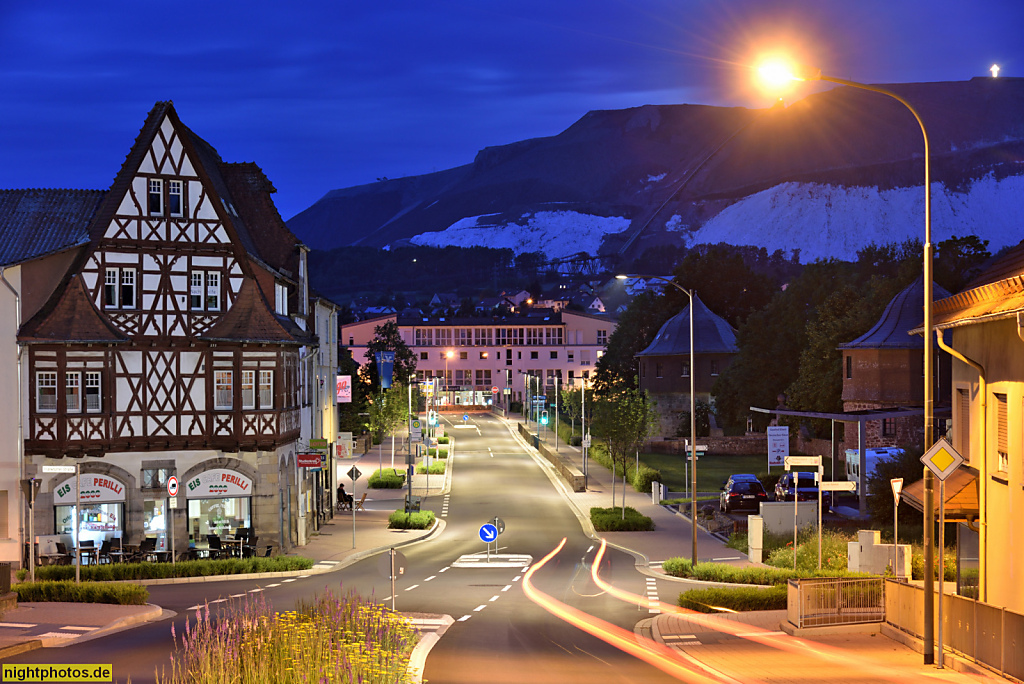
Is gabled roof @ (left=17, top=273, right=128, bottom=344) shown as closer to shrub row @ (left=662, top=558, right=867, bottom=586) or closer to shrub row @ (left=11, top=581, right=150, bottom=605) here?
shrub row @ (left=11, top=581, right=150, bottom=605)

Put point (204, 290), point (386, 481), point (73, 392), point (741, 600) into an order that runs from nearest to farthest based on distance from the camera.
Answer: point (741, 600)
point (73, 392)
point (204, 290)
point (386, 481)

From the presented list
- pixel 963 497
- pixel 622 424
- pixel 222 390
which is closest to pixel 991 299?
pixel 963 497

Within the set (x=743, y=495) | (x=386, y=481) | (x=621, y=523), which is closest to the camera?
(x=621, y=523)

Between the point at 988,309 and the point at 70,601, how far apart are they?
22.6 metres

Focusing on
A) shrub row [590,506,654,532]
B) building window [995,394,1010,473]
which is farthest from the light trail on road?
shrub row [590,506,654,532]

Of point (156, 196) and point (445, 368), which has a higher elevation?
point (156, 196)

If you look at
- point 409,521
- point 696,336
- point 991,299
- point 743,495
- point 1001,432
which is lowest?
point 409,521

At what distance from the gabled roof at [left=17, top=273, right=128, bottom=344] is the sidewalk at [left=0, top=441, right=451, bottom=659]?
905cm

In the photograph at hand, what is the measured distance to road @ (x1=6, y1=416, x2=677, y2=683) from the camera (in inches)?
729

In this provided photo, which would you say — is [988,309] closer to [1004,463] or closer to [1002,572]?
[1004,463]

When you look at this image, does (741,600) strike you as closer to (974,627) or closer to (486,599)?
(486,599)

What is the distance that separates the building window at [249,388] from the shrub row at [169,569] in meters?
5.98

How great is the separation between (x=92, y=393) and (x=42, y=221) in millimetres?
6745

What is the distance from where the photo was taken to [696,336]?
101 m
